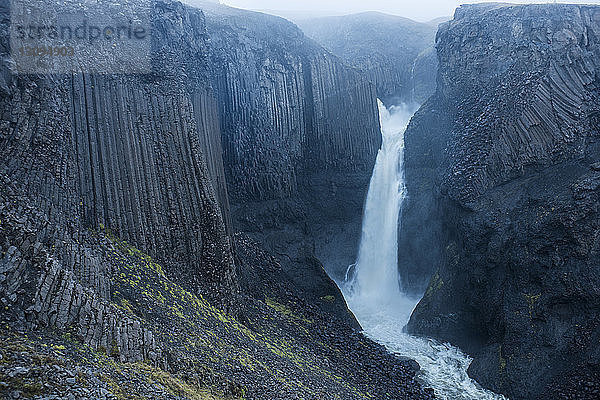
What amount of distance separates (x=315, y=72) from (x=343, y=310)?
46.1 feet

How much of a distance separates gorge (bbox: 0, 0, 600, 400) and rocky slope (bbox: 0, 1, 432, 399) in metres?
0.06

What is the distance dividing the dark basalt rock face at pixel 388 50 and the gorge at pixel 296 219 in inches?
313

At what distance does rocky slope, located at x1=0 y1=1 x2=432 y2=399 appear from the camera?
802cm

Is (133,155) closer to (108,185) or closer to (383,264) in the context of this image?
(108,185)

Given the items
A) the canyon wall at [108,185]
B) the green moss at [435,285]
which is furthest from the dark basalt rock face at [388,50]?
the canyon wall at [108,185]

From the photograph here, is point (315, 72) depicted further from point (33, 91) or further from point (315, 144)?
point (33, 91)

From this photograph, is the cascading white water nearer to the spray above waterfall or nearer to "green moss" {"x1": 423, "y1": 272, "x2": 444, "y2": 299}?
the spray above waterfall

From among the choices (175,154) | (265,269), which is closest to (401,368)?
(265,269)

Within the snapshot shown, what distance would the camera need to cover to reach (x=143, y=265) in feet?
43.8

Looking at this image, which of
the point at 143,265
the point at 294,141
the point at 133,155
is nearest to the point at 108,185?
the point at 133,155

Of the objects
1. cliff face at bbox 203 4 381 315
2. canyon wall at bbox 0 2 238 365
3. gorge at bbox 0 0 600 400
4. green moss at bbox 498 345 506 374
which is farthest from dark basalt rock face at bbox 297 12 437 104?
green moss at bbox 498 345 506 374

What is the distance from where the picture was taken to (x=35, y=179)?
11211mm

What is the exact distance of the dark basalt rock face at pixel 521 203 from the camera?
1594 centimetres

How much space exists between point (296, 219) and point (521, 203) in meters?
11.8
